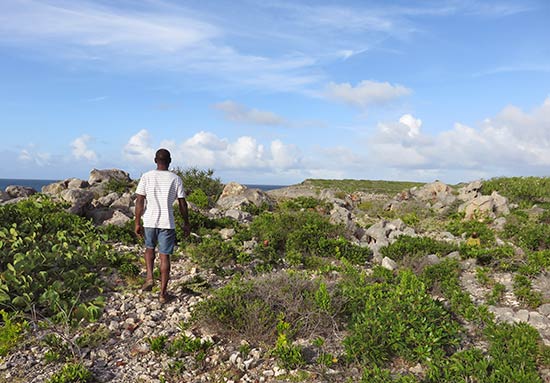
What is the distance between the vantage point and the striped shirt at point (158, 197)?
7.59m

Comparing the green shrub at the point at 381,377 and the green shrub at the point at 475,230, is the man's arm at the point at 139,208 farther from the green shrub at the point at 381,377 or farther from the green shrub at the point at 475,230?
the green shrub at the point at 475,230

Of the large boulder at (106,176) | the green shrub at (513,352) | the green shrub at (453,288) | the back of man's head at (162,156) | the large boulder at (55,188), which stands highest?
the back of man's head at (162,156)

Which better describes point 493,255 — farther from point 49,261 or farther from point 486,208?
point 49,261

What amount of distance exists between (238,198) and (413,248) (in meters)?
8.83

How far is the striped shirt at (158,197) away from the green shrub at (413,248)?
5.43m

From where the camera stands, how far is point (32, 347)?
6.16 metres

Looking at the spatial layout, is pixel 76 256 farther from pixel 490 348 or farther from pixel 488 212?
pixel 488 212

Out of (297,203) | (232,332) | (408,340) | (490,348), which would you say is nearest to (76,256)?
(232,332)

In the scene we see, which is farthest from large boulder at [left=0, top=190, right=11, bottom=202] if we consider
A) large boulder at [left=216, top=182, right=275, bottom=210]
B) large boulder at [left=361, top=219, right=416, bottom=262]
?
large boulder at [left=361, top=219, right=416, bottom=262]

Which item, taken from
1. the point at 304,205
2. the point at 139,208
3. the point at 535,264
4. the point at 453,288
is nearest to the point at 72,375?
the point at 139,208

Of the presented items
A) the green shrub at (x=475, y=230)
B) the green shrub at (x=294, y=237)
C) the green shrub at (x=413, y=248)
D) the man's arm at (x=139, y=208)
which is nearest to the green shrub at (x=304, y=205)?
the green shrub at (x=294, y=237)

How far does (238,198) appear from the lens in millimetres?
18062

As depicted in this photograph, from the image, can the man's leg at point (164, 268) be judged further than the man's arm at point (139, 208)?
No

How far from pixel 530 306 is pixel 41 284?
8410mm
